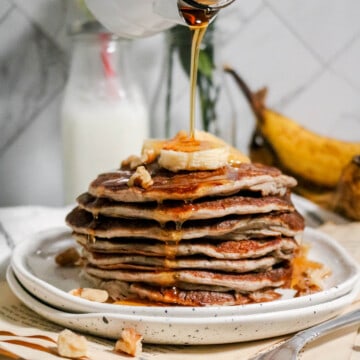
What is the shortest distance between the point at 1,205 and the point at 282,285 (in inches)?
52.4

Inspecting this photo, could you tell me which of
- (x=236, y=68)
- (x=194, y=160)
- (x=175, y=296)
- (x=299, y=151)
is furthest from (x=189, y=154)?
(x=236, y=68)

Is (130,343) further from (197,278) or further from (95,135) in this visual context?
(95,135)

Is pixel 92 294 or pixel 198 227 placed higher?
pixel 198 227

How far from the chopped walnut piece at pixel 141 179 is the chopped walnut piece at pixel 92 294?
0.21 meters

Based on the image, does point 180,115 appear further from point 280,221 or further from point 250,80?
point 280,221

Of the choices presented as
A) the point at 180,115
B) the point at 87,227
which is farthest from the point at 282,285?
the point at 180,115

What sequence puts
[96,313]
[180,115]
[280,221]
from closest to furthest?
[96,313], [280,221], [180,115]

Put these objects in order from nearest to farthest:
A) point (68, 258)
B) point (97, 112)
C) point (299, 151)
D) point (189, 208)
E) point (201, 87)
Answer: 1. point (189, 208)
2. point (68, 258)
3. point (97, 112)
4. point (201, 87)
5. point (299, 151)

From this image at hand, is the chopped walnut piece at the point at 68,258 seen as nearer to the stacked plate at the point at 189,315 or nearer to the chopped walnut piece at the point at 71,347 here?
the stacked plate at the point at 189,315

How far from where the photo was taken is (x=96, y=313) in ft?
3.84

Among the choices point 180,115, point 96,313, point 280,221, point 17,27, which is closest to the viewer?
point 96,313

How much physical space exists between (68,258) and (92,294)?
0.82 feet

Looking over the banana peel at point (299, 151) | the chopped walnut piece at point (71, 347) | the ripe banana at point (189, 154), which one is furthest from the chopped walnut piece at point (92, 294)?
the banana peel at point (299, 151)

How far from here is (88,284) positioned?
4.52ft
